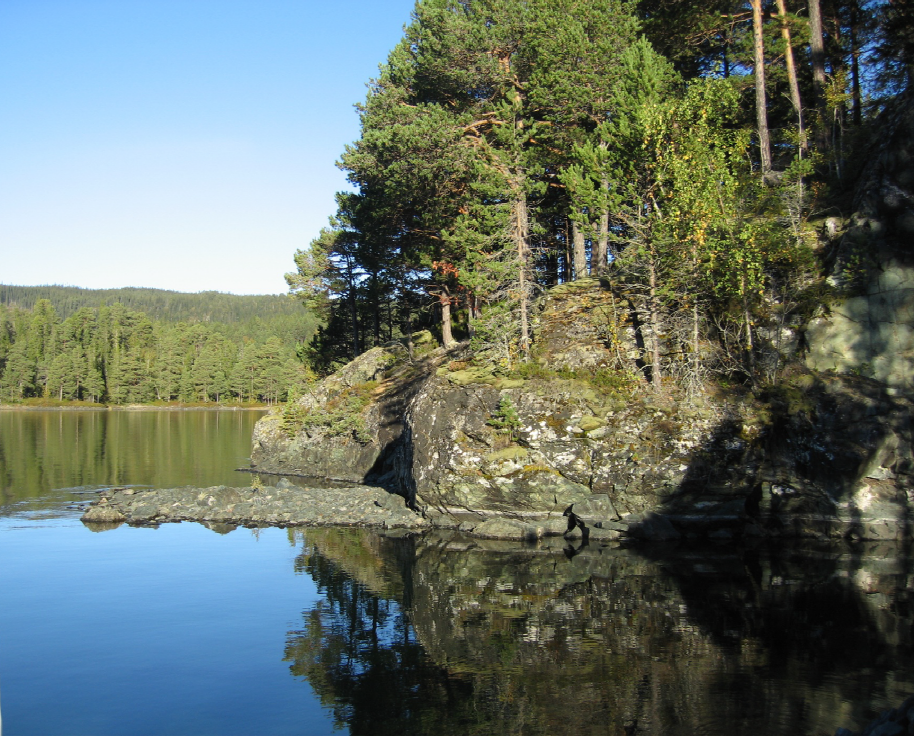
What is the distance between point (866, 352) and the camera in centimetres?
2456

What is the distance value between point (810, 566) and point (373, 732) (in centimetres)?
1486

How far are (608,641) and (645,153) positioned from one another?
60.1ft

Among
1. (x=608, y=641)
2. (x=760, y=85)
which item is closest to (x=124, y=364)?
(x=760, y=85)

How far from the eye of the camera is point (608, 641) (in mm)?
15531

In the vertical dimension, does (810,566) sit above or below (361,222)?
below

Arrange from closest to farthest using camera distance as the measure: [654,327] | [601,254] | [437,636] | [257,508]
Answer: [437,636] → [654,327] → [257,508] → [601,254]

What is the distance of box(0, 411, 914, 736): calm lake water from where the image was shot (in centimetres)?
1225

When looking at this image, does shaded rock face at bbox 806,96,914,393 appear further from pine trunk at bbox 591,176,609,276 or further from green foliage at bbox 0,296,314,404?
green foliage at bbox 0,296,314,404

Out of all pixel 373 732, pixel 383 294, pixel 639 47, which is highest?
pixel 639 47

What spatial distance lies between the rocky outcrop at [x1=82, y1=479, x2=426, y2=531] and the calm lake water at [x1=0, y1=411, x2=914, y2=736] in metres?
2.29

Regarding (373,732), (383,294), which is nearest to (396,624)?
(373,732)

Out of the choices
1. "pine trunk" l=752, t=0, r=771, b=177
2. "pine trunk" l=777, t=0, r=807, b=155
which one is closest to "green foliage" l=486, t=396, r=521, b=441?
"pine trunk" l=752, t=0, r=771, b=177

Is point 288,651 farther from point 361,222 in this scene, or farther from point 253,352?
point 253,352

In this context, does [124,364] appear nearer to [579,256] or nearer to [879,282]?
[579,256]
